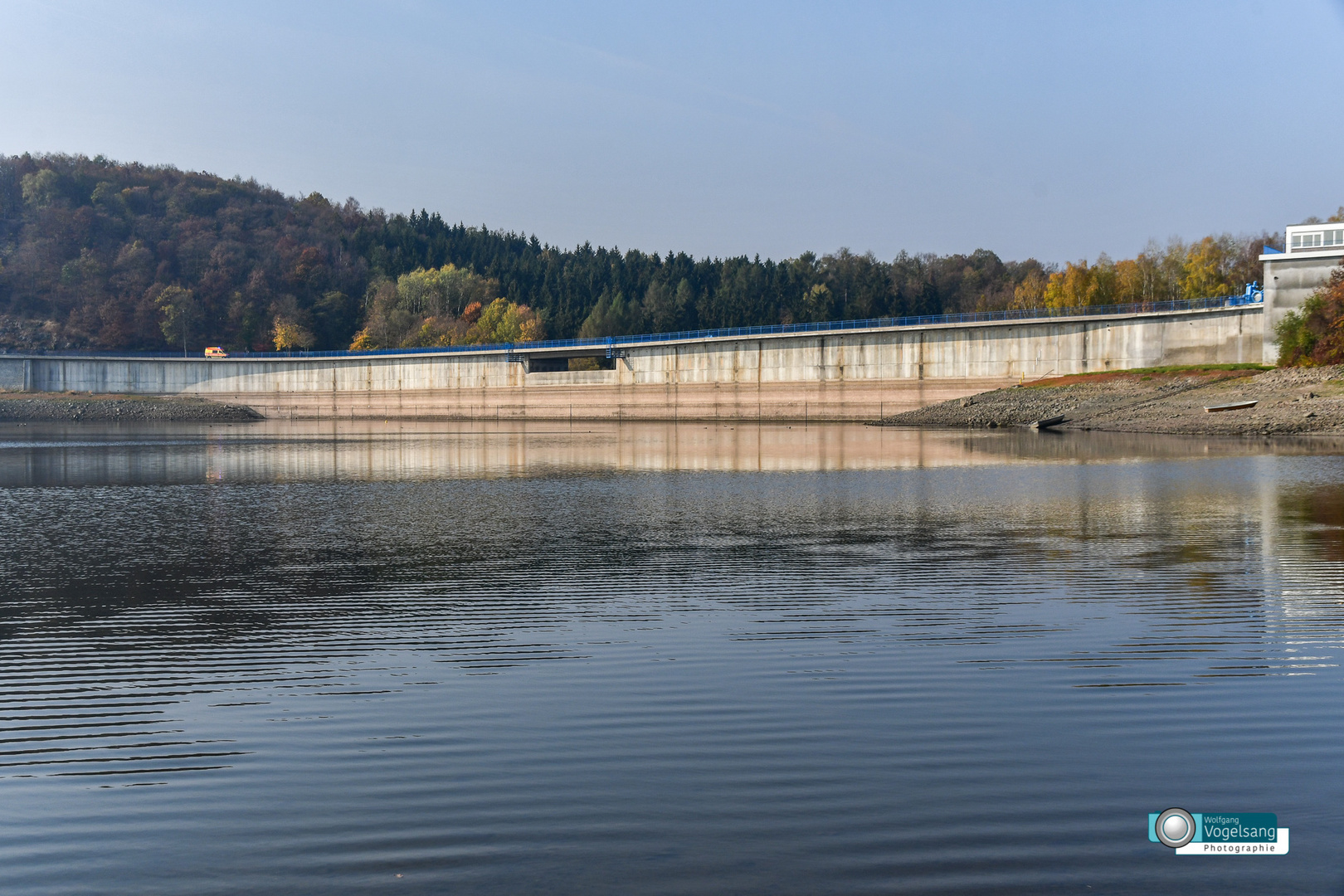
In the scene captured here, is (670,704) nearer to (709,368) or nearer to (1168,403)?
(1168,403)

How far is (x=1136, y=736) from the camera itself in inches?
328

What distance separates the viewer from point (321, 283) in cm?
16775

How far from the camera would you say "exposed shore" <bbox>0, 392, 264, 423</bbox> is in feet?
368

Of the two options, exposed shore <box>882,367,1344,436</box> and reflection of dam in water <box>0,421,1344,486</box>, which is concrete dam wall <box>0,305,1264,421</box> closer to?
exposed shore <box>882,367,1344,436</box>

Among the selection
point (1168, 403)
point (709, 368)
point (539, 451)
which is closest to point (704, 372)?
point (709, 368)

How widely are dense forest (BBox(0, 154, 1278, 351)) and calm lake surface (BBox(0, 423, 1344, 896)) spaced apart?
122803 mm

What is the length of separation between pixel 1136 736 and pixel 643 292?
162 metres

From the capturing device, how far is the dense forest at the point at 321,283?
14825 centimetres

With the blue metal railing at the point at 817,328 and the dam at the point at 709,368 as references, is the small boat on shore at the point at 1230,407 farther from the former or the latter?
the blue metal railing at the point at 817,328

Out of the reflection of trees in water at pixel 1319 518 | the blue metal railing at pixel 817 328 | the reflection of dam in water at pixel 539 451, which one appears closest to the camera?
the reflection of trees in water at pixel 1319 518

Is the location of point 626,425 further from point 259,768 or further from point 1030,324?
point 259,768

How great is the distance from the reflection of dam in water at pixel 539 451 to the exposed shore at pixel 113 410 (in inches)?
1408

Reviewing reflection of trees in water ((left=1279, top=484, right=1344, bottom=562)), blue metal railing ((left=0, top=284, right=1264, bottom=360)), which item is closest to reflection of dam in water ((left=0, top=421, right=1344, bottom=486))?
reflection of trees in water ((left=1279, top=484, right=1344, bottom=562))

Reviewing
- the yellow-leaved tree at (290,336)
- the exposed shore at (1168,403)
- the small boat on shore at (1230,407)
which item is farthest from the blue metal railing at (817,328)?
the yellow-leaved tree at (290,336)
